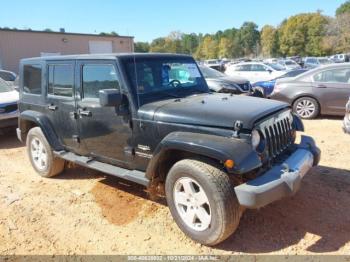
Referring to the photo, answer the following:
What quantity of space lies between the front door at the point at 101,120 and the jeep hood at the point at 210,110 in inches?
16.8

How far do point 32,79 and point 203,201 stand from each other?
3.65 metres

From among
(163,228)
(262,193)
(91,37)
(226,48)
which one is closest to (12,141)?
(163,228)

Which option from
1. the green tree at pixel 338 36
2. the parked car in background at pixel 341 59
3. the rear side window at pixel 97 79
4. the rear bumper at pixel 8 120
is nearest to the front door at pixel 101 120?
the rear side window at pixel 97 79

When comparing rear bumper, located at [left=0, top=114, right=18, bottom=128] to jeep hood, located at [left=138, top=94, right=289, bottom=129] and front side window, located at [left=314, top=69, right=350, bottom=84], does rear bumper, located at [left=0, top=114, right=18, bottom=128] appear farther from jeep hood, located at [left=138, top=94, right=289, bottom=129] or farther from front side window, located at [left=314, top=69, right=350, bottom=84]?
front side window, located at [left=314, top=69, right=350, bottom=84]

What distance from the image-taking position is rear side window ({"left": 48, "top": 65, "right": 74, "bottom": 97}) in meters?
4.70

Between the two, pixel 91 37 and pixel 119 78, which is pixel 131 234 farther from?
pixel 91 37

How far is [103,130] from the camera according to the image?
428cm

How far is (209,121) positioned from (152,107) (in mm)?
748

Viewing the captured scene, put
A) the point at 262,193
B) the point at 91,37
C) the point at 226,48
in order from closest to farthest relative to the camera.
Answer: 1. the point at 262,193
2. the point at 91,37
3. the point at 226,48

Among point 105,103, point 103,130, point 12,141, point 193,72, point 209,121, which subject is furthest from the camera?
point 12,141

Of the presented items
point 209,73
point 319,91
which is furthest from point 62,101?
point 209,73

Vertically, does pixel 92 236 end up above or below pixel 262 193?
below

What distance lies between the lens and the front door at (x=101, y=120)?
160 inches

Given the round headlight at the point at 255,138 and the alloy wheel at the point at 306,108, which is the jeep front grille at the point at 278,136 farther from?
the alloy wheel at the point at 306,108
